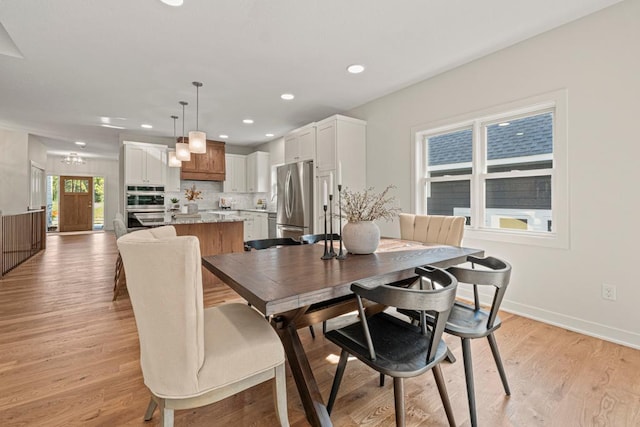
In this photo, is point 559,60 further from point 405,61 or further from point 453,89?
point 405,61

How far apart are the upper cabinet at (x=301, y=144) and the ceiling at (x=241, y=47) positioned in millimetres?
394

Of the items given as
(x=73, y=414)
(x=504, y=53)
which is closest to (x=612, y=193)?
(x=504, y=53)

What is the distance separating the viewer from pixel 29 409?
155 centimetres

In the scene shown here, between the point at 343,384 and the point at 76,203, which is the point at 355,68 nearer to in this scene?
the point at 343,384

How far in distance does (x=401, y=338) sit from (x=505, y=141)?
2.59 metres

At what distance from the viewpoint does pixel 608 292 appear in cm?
232

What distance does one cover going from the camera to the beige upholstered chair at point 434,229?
8.43ft

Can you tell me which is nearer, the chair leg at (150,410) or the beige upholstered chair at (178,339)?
the beige upholstered chair at (178,339)

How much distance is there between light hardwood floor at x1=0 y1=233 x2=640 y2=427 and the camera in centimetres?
149

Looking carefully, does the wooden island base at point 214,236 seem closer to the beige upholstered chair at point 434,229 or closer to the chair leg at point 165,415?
the beige upholstered chair at point 434,229

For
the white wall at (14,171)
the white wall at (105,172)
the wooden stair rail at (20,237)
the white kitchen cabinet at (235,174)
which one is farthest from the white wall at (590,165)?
the white wall at (105,172)

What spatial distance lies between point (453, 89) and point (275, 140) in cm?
429

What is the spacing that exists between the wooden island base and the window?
2.44m

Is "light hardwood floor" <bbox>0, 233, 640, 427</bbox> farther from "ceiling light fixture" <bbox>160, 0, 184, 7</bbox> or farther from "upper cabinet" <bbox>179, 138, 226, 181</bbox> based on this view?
"upper cabinet" <bbox>179, 138, 226, 181</bbox>
